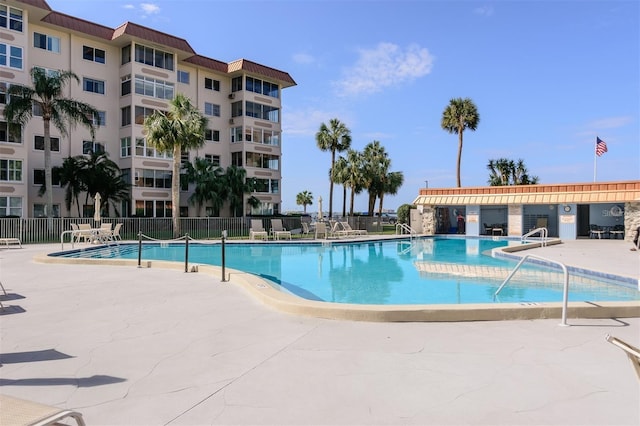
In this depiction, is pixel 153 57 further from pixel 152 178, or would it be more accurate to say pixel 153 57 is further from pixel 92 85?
pixel 152 178

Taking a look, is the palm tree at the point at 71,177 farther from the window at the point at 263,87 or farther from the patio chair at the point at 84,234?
the window at the point at 263,87

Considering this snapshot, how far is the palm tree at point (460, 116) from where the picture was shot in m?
40.2

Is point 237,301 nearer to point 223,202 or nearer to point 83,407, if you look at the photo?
point 83,407

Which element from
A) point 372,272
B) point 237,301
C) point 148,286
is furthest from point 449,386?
point 372,272

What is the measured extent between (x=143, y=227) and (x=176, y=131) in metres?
6.19

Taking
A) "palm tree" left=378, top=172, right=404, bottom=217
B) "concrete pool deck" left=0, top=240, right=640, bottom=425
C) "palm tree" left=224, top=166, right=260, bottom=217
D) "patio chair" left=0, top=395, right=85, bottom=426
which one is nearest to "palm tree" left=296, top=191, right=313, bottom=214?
"palm tree" left=378, top=172, right=404, bottom=217

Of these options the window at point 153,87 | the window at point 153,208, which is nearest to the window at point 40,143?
the window at point 153,208

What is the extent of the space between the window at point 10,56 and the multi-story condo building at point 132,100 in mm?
52

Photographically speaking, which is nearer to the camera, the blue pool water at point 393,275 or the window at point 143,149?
the blue pool water at point 393,275

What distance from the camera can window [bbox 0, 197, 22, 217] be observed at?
25938 mm

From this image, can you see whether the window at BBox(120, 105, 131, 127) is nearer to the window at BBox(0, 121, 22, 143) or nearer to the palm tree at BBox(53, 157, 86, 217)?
the palm tree at BBox(53, 157, 86, 217)

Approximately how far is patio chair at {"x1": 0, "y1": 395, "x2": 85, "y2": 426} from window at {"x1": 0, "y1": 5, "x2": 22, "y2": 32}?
32.0m

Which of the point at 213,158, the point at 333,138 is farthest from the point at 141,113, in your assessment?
the point at 333,138

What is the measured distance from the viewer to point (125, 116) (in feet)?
105
